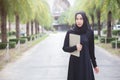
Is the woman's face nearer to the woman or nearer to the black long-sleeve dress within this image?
the woman

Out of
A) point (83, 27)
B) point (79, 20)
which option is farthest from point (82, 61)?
point (79, 20)

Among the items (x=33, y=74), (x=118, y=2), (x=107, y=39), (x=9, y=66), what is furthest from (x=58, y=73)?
(x=107, y=39)

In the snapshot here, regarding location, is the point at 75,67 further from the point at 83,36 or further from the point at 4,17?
the point at 4,17

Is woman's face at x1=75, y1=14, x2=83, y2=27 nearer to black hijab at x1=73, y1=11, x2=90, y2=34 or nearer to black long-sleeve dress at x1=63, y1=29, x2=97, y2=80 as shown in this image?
black hijab at x1=73, y1=11, x2=90, y2=34

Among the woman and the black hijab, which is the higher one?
the black hijab

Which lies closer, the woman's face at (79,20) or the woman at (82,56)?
the woman's face at (79,20)

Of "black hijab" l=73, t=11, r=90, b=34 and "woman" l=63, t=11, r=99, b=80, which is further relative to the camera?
"woman" l=63, t=11, r=99, b=80

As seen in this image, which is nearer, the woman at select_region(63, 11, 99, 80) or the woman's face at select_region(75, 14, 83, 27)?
the woman's face at select_region(75, 14, 83, 27)

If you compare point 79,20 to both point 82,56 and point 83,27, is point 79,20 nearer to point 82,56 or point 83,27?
point 83,27

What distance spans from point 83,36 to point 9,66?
10.7 m

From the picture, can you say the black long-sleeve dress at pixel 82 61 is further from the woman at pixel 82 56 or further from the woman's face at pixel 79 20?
the woman's face at pixel 79 20

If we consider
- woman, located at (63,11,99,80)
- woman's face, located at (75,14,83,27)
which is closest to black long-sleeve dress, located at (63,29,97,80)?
woman, located at (63,11,99,80)

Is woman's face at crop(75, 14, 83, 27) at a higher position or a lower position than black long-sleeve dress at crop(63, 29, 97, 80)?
higher

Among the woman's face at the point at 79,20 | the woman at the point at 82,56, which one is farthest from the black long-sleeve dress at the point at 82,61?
the woman's face at the point at 79,20
